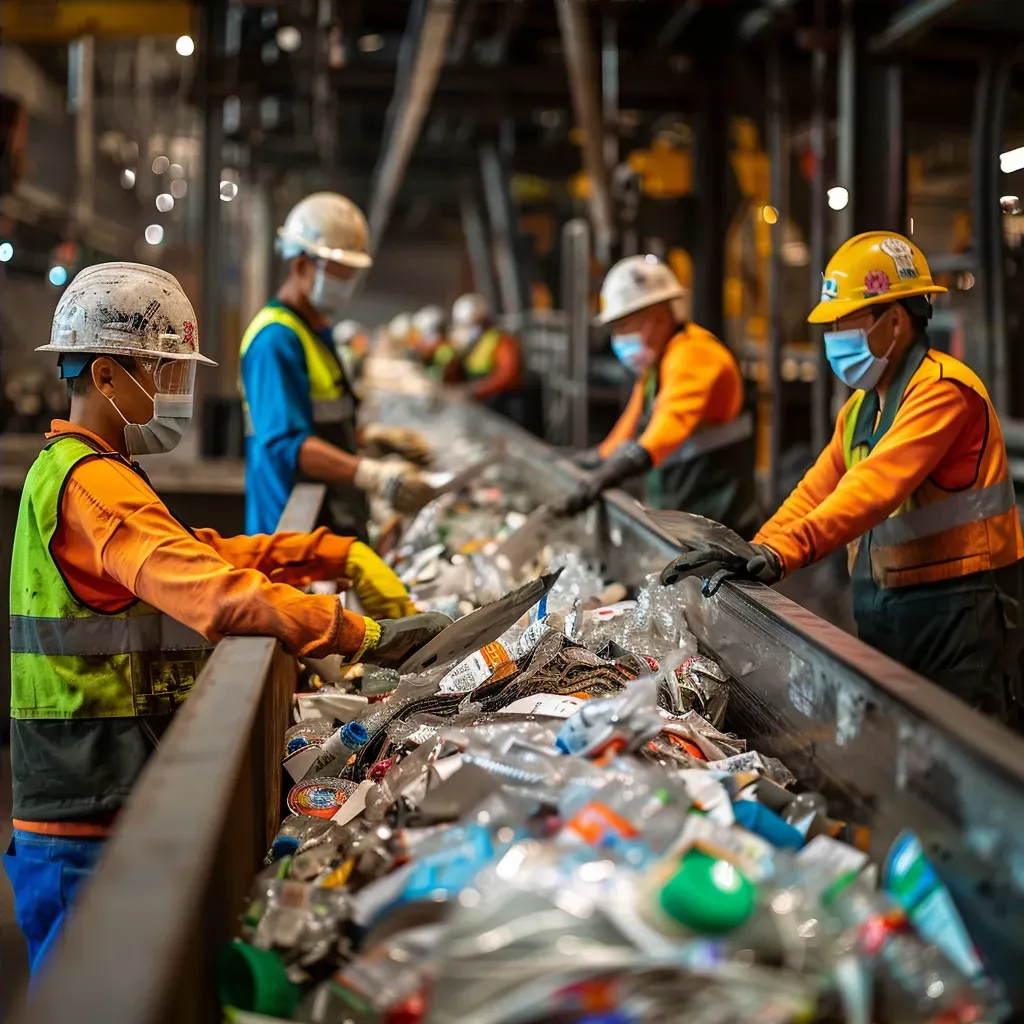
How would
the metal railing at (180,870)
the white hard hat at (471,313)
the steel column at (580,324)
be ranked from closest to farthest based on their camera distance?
the metal railing at (180,870)
the steel column at (580,324)
the white hard hat at (471,313)

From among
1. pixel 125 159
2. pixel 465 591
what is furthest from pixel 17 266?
pixel 465 591

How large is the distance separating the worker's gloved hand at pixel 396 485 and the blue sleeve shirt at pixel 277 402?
0.27m

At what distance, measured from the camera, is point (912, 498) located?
3137 mm

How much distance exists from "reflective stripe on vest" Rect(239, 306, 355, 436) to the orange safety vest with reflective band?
6.74 feet

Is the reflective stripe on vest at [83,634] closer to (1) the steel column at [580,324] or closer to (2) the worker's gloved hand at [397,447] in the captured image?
(2) the worker's gloved hand at [397,447]

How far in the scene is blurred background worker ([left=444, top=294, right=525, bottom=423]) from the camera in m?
12.3

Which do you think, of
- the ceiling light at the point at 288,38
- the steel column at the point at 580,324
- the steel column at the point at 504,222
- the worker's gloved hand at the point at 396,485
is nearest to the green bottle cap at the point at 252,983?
the worker's gloved hand at the point at 396,485

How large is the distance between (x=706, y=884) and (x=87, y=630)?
141 centimetres

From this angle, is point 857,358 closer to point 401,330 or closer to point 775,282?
point 775,282

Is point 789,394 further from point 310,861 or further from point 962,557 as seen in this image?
point 310,861

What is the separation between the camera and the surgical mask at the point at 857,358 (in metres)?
3.16

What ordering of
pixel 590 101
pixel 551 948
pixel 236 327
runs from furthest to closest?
pixel 236 327
pixel 590 101
pixel 551 948

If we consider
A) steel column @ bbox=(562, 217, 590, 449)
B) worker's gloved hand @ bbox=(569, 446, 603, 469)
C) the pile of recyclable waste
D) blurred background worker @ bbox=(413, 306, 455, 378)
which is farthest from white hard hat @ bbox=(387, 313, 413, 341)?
the pile of recyclable waste

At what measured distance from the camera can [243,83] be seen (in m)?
9.79
